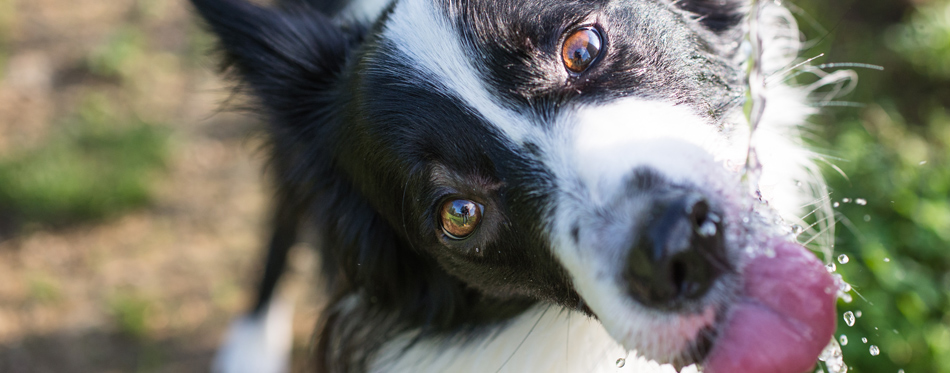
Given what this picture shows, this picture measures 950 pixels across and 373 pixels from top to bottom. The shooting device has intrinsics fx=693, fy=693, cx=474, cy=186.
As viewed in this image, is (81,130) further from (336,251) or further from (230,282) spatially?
(336,251)

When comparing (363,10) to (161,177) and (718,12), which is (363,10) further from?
(161,177)

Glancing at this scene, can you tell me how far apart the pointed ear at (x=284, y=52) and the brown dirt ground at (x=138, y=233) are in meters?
1.22

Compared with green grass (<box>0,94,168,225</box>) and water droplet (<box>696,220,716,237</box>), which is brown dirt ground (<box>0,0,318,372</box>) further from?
water droplet (<box>696,220,716,237</box>)

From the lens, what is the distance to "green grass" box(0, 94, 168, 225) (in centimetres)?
438

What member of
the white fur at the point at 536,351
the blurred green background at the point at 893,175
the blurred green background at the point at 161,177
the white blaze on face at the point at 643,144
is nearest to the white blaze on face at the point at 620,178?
the white blaze on face at the point at 643,144

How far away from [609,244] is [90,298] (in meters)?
3.73

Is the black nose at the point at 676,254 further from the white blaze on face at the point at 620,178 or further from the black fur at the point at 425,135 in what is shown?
the black fur at the point at 425,135

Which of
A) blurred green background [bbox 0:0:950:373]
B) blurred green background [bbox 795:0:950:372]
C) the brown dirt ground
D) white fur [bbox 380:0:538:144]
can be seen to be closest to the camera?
white fur [bbox 380:0:538:144]

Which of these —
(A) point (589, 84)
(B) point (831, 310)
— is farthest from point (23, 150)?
(B) point (831, 310)

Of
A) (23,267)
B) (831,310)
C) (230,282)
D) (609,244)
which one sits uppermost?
(23,267)

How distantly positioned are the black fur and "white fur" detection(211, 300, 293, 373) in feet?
3.90

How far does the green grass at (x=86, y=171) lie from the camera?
438cm

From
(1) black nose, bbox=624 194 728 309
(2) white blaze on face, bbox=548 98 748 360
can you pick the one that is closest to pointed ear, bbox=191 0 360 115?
(2) white blaze on face, bbox=548 98 748 360

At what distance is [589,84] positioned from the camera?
74.9 inches
